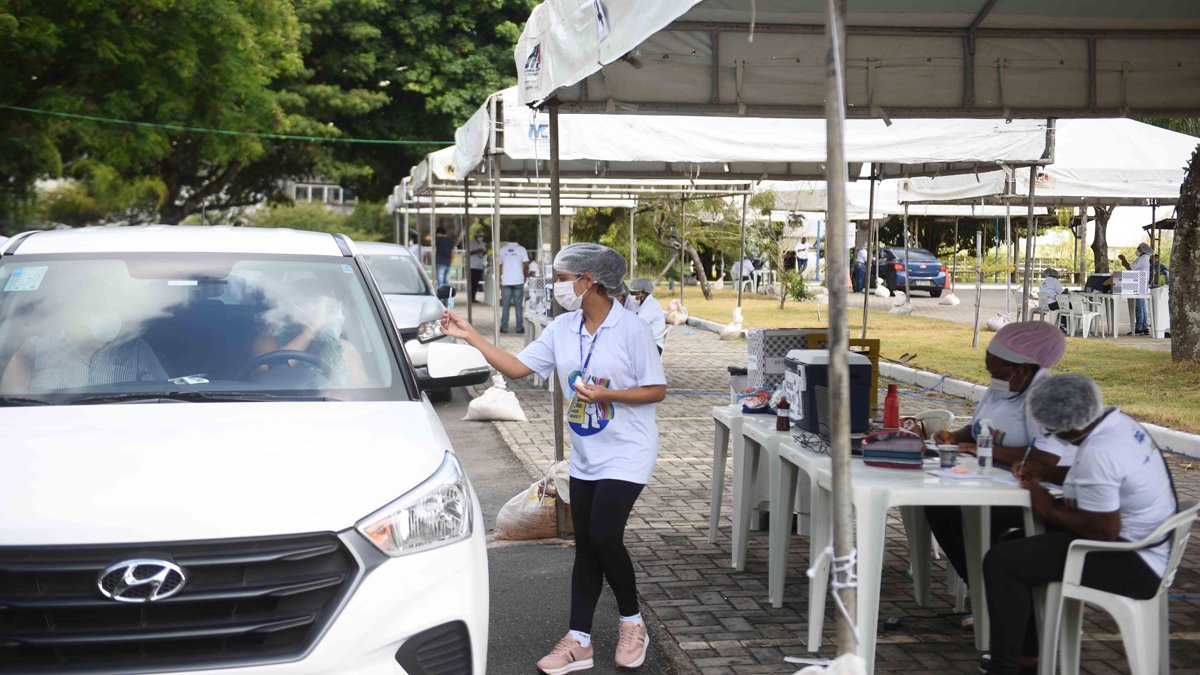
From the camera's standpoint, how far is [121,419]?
389 cm

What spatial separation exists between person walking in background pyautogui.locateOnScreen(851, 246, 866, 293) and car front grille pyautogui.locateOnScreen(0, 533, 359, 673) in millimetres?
32807

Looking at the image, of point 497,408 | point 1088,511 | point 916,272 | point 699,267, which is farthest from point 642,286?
point 916,272

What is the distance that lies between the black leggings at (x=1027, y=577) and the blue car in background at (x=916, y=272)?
3264cm

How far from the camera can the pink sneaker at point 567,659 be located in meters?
4.87

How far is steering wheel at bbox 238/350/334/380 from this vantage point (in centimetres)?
454

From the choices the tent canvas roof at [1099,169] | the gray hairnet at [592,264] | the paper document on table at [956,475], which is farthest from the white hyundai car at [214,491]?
the tent canvas roof at [1099,169]

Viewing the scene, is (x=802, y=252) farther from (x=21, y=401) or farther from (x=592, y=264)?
(x=21, y=401)

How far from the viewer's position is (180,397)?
421 centimetres

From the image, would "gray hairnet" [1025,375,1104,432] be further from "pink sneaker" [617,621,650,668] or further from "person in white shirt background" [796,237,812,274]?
"person in white shirt background" [796,237,812,274]

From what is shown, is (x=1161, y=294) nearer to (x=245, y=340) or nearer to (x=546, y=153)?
(x=546, y=153)

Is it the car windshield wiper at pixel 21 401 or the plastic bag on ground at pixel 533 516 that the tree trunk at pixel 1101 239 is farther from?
the car windshield wiper at pixel 21 401

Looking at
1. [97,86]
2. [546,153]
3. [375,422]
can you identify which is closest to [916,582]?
[375,422]

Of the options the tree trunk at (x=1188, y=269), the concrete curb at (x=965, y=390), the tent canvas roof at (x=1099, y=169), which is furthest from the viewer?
the tent canvas roof at (x=1099, y=169)

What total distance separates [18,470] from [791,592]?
12.6 feet
